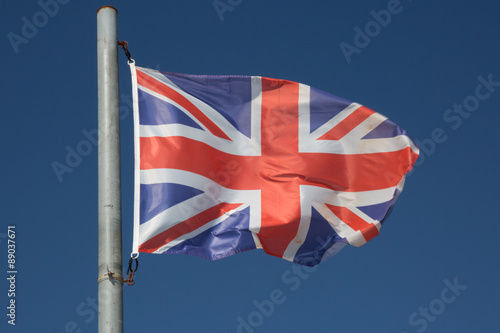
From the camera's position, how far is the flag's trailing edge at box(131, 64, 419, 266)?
376 inches

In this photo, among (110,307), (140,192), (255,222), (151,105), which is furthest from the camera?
(255,222)

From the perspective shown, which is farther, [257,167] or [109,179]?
[257,167]

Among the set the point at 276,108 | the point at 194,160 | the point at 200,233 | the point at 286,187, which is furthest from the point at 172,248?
the point at 276,108

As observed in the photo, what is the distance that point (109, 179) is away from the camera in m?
8.34

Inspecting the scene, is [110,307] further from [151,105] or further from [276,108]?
[276,108]

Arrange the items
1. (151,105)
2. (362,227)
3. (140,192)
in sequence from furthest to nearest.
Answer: (362,227) → (151,105) → (140,192)

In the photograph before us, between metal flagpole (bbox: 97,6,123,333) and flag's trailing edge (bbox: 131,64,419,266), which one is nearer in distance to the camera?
metal flagpole (bbox: 97,6,123,333)

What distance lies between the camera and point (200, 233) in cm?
977

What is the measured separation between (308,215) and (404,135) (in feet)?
7.11

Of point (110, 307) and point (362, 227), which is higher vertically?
point (362, 227)

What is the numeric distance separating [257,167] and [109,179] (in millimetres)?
3031

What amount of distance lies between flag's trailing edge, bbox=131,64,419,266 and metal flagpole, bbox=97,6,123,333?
2.29 feet

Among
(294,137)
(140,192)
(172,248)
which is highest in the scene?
(294,137)

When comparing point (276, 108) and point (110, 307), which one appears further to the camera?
point (276, 108)
